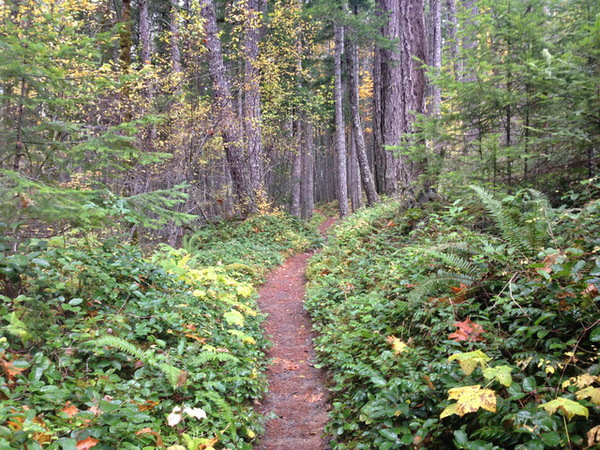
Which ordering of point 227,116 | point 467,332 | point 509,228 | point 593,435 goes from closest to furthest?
point 593,435 → point 467,332 → point 509,228 → point 227,116

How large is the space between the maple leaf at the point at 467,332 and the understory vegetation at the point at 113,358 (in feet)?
7.18

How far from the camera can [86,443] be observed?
2.38 metres

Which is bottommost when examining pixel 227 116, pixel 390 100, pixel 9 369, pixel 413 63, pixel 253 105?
pixel 9 369

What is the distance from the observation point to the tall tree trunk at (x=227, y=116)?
12758 mm

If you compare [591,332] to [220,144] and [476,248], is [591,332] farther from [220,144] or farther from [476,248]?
[220,144]

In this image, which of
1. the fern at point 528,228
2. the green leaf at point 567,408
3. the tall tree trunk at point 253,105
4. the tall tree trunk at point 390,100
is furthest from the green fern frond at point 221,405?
the tall tree trunk at point 253,105

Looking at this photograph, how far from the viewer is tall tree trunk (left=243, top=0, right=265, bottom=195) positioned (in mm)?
13656

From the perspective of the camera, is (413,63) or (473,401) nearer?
(473,401)

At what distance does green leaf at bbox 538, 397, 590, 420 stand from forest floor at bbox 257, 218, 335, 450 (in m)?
2.18

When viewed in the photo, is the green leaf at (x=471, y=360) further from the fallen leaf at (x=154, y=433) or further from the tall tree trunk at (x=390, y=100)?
the tall tree trunk at (x=390, y=100)

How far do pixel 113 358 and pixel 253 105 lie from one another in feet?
42.3

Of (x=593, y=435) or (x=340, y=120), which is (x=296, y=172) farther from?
(x=593, y=435)

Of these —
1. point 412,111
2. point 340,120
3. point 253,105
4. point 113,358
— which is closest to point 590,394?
point 113,358

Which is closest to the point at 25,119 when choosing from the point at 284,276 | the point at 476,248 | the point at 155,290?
the point at 155,290
